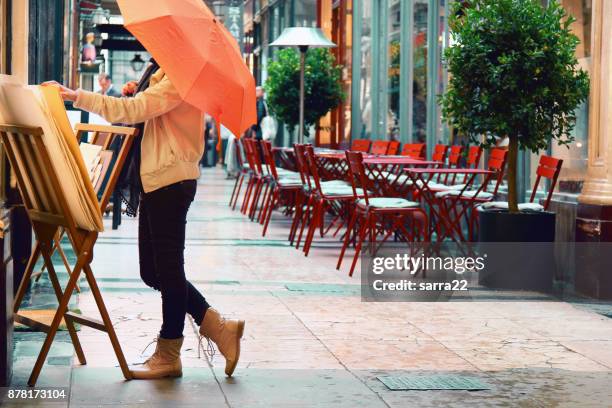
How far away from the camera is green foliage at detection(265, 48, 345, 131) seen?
1748 centimetres

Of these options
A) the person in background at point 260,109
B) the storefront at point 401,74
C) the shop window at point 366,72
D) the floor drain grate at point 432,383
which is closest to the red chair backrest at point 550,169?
the storefront at point 401,74

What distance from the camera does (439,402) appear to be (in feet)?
15.7

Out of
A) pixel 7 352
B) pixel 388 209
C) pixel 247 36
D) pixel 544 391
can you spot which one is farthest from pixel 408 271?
pixel 247 36

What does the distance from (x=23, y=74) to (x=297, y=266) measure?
3.46 meters

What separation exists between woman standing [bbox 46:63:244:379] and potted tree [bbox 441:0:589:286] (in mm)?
3700

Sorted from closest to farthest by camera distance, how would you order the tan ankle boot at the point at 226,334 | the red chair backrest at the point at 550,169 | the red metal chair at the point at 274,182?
1. the tan ankle boot at the point at 226,334
2. the red chair backrest at the point at 550,169
3. the red metal chair at the point at 274,182

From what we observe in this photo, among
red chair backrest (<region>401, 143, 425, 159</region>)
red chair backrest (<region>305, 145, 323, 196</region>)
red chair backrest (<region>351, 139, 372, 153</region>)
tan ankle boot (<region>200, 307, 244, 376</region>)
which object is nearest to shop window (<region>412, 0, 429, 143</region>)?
red chair backrest (<region>351, 139, 372, 153</region>)

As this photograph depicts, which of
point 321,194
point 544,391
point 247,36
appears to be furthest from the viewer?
point 247,36

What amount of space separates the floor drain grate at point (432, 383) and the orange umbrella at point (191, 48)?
135 centimetres

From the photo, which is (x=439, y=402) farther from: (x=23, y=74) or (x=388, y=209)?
(x=388, y=209)

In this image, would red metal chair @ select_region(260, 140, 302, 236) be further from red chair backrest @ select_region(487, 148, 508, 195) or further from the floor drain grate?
the floor drain grate

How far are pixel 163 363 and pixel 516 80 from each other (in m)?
4.15

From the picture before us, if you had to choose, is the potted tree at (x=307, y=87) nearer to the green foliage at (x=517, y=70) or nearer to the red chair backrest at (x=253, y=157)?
the red chair backrest at (x=253, y=157)

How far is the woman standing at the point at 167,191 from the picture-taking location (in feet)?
16.1
